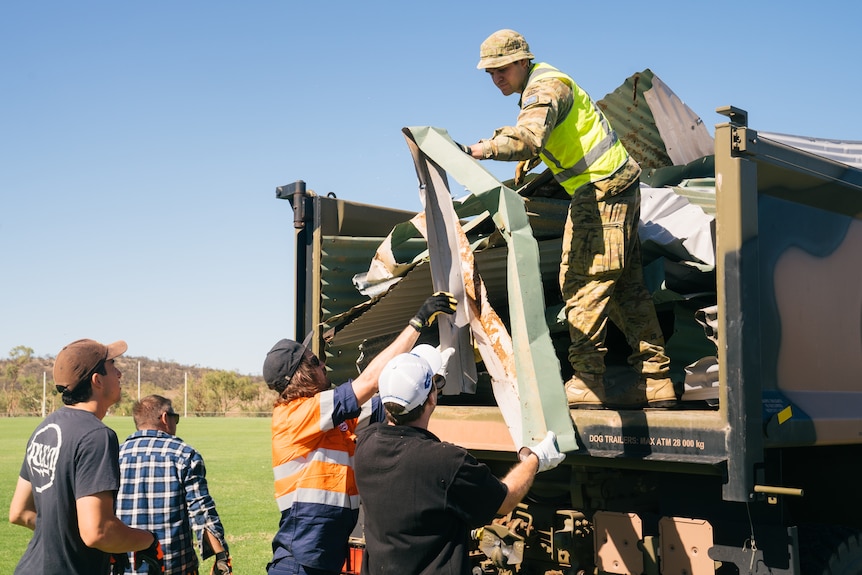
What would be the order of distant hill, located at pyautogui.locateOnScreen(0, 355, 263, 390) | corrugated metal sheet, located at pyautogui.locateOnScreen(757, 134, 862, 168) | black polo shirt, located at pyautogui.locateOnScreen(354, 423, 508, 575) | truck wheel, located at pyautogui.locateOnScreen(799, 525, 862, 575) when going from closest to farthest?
black polo shirt, located at pyautogui.locateOnScreen(354, 423, 508, 575), truck wheel, located at pyautogui.locateOnScreen(799, 525, 862, 575), corrugated metal sheet, located at pyautogui.locateOnScreen(757, 134, 862, 168), distant hill, located at pyautogui.locateOnScreen(0, 355, 263, 390)

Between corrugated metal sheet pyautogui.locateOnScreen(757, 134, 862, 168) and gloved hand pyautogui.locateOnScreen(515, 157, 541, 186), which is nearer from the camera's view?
gloved hand pyautogui.locateOnScreen(515, 157, 541, 186)

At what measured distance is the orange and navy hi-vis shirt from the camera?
11.7 ft

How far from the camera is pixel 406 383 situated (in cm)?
295

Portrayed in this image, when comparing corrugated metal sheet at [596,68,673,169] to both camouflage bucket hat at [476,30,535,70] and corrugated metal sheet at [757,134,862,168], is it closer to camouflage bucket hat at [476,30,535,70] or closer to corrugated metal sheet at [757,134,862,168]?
corrugated metal sheet at [757,134,862,168]

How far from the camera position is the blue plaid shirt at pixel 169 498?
15.5 feet

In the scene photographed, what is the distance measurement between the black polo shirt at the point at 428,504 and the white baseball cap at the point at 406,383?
0.40 feet

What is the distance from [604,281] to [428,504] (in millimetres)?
1648

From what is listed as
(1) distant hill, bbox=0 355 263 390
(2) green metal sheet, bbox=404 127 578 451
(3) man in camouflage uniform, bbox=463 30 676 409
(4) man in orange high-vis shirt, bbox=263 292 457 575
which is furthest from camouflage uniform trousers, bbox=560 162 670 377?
(1) distant hill, bbox=0 355 263 390

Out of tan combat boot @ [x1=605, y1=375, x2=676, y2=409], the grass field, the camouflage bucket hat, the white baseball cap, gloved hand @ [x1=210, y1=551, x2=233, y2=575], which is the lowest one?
the grass field

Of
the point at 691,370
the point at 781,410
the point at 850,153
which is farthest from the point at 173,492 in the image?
the point at 850,153

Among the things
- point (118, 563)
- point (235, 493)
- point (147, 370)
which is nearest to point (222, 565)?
point (118, 563)

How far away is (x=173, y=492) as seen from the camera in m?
4.78

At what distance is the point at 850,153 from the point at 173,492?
4.55m

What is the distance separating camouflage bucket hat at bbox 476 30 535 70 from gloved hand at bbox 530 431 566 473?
1.82m
